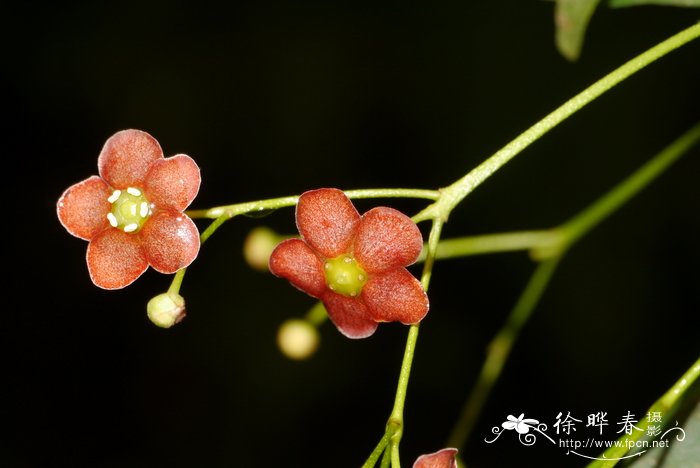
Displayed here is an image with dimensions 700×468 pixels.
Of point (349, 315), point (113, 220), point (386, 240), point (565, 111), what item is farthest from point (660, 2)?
point (113, 220)

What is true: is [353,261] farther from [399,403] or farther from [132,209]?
[132,209]

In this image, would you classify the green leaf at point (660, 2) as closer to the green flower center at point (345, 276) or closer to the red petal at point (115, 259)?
the green flower center at point (345, 276)

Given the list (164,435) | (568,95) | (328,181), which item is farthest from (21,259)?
(568,95)

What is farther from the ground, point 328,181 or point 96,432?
point 328,181

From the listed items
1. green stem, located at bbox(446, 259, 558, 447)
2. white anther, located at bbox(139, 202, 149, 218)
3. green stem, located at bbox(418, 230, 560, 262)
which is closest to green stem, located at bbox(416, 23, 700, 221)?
white anther, located at bbox(139, 202, 149, 218)

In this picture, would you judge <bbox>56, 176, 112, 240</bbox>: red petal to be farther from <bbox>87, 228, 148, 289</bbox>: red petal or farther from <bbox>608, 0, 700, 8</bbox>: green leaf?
<bbox>608, 0, 700, 8</bbox>: green leaf

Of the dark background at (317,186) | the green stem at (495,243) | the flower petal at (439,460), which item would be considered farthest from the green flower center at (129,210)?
the dark background at (317,186)

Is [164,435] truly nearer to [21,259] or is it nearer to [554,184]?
[21,259]
